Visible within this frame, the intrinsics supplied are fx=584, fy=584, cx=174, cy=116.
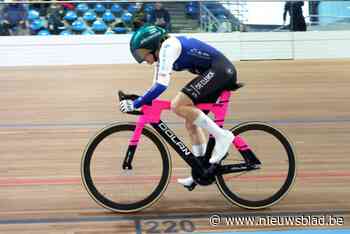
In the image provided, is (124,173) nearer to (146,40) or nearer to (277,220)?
(146,40)

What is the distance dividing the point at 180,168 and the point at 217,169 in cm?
116

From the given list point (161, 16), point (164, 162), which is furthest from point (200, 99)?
point (161, 16)

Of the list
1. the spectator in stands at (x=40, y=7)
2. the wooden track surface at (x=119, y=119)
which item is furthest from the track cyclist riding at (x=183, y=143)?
the spectator in stands at (x=40, y=7)

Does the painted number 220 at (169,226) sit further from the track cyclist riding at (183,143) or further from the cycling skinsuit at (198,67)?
the cycling skinsuit at (198,67)

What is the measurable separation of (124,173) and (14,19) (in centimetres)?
903

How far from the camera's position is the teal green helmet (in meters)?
3.25

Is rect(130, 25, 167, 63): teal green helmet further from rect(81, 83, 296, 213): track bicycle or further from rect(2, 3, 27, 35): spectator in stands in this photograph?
rect(2, 3, 27, 35): spectator in stands

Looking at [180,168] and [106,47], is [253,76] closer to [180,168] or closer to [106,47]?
[106,47]

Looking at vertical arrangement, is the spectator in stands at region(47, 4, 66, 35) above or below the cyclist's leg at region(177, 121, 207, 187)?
below

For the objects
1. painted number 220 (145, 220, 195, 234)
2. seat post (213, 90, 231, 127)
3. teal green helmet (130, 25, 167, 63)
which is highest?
teal green helmet (130, 25, 167, 63)

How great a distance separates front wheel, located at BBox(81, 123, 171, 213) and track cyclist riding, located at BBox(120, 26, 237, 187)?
223 mm

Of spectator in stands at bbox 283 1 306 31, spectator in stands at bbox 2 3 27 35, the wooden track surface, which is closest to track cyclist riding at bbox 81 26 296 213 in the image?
the wooden track surface

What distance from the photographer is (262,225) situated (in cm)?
324

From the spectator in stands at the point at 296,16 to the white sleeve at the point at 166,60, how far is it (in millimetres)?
9340
